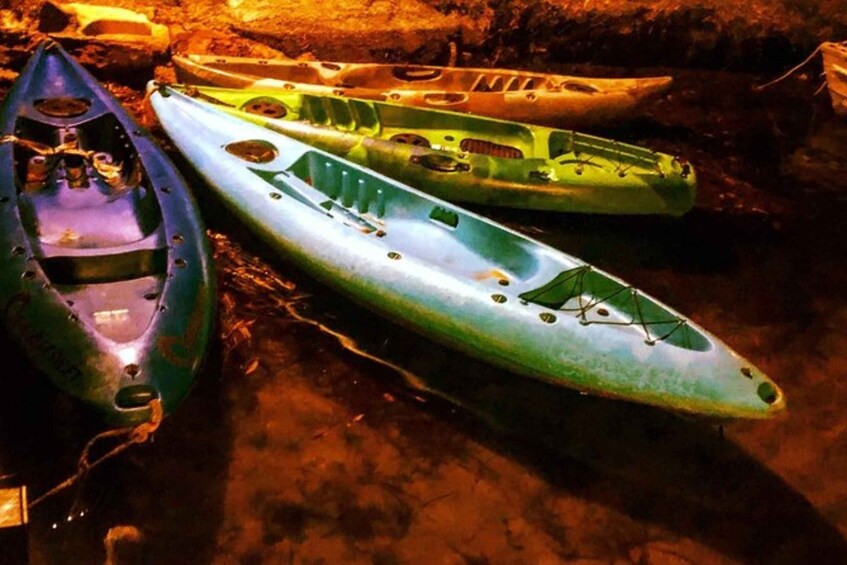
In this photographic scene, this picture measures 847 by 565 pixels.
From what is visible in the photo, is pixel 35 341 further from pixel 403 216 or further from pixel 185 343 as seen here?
pixel 403 216

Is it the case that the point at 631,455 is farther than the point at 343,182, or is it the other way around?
the point at 343,182

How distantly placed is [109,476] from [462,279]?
117 centimetres

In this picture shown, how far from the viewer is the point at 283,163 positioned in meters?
3.28

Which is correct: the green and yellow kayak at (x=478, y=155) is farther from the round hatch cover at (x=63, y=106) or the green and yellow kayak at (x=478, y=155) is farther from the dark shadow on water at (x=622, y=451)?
the dark shadow on water at (x=622, y=451)

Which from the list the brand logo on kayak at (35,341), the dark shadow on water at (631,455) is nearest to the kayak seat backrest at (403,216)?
the dark shadow on water at (631,455)

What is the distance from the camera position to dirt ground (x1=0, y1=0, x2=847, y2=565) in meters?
2.40

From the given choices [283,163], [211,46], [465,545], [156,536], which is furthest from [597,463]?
[211,46]

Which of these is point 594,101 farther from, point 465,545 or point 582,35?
point 465,545

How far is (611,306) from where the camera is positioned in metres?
2.80

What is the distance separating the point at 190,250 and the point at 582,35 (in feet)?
10.1

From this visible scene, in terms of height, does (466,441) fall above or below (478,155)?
below

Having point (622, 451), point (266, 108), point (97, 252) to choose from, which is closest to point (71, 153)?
Answer: point (97, 252)

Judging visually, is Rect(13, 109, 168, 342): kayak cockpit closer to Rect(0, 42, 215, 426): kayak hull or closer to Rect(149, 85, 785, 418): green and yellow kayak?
Rect(0, 42, 215, 426): kayak hull

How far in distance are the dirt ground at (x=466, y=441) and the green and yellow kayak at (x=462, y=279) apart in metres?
0.18
